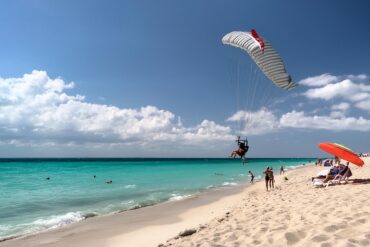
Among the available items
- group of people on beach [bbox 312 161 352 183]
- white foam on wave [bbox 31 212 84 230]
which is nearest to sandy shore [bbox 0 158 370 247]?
group of people on beach [bbox 312 161 352 183]

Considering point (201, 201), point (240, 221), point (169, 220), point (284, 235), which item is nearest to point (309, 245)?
point (284, 235)

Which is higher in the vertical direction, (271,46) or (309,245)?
(271,46)

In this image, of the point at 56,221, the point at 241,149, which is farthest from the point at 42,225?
the point at 241,149

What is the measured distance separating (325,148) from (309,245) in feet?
33.9

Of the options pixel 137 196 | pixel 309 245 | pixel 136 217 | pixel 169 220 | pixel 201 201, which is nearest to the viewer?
pixel 309 245

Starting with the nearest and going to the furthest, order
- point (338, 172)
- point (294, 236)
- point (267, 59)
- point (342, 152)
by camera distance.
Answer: point (294, 236)
point (342, 152)
point (267, 59)
point (338, 172)

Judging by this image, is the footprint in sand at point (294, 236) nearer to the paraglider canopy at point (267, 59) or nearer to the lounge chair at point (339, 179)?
the lounge chair at point (339, 179)

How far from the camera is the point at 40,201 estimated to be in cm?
2164

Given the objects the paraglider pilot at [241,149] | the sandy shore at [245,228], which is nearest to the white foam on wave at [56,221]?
the sandy shore at [245,228]

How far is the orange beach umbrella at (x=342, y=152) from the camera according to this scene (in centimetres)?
1405

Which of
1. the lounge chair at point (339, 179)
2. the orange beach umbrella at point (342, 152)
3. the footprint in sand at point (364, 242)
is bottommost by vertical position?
the footprint in sand at point (364, 242)

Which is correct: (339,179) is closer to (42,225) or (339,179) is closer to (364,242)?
(364,242)

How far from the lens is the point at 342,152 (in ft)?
46.4

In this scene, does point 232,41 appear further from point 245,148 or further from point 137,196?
point 137,196
